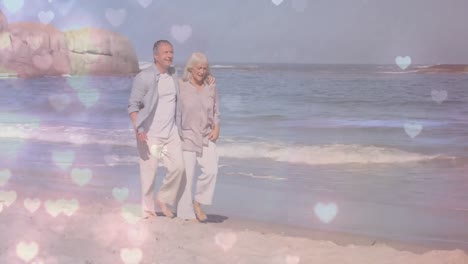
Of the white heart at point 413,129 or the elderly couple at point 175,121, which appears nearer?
the elderly couple at point 175,121

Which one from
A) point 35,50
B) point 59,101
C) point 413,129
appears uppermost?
point 35,50

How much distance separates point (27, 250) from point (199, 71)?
5.39 ft

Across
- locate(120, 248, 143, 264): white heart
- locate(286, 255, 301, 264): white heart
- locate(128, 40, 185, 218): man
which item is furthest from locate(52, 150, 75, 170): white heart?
locate(286, 255, 301, 264): white heart

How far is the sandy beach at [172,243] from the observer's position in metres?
4.10

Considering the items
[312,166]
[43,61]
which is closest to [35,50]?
[43,61]

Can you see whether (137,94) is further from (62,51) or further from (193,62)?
(62,51)

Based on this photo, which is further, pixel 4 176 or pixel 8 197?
pixel 4 176

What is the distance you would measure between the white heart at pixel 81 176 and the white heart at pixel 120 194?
0.51m

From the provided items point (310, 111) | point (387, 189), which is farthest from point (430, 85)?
point (387, 189)

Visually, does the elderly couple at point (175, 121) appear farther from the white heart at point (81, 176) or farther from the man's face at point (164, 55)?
the white heart at point (81, 176)

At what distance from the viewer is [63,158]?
9.58m

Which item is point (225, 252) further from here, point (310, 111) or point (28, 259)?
point (310, 111)

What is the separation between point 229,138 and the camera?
12.9 metres

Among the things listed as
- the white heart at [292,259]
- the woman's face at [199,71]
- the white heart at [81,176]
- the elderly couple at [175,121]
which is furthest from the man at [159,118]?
the white heart at [81,176]
